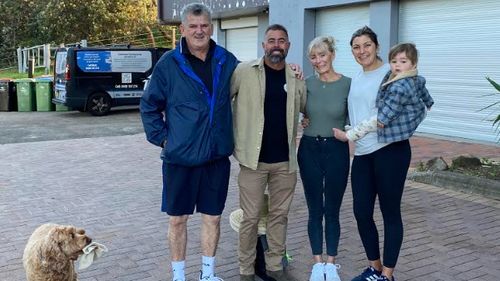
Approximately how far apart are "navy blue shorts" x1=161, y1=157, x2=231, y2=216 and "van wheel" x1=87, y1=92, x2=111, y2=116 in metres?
13.2

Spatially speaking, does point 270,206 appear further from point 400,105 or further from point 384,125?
point 400,105

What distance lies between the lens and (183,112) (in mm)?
3760

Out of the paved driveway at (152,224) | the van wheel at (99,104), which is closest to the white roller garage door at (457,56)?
the paved driveway at (152,224)

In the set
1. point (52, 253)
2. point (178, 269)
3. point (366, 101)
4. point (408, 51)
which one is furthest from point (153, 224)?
point (408, 51)

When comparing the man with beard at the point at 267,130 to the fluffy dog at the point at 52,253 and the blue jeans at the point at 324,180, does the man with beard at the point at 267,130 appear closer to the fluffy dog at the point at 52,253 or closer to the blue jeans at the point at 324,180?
the blue jeans at the point at 324,180

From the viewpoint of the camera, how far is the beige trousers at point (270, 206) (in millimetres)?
4004

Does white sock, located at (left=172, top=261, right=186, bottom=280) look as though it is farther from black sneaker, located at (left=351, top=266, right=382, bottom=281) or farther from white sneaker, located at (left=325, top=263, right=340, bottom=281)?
black sneaker, located at (left=351, top=266, right=382, bottom=281)

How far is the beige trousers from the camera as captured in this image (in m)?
4.00

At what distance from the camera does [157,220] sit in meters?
5.91

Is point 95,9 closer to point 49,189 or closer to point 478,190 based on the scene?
point 49,189

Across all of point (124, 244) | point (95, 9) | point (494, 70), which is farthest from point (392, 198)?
point (95, 9)

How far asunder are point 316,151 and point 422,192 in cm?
347

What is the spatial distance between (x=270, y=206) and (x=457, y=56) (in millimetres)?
7551

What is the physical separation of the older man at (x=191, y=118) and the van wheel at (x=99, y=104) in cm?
1314
